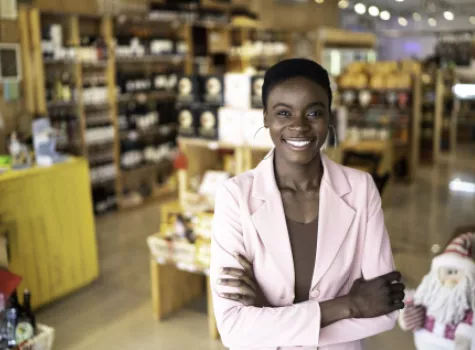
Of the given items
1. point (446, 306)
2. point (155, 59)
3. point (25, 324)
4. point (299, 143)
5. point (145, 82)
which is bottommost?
point (25, 324)

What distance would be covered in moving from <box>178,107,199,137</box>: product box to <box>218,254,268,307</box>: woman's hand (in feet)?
8.77

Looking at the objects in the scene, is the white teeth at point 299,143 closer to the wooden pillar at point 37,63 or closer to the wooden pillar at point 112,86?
the wooden pillar at point 37,63

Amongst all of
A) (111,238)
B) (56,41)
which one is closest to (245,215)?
(111,238)

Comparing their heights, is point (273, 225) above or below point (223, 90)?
below

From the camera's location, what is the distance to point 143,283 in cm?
469

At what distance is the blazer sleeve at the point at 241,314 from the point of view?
1387mm

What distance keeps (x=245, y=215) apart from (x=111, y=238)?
475cm

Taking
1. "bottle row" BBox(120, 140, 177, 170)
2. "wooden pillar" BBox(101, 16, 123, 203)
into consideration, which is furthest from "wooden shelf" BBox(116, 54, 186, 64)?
"bottle row" BBox(120, 140, 177, 170)

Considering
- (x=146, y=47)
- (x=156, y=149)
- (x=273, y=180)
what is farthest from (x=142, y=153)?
(x=273, y=180)

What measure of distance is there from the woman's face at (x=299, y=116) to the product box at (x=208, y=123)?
2.48 meters

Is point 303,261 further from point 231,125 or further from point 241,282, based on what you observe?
point 231,125

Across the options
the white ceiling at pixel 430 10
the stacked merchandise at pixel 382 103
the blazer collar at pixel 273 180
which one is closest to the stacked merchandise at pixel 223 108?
the blazer collar at pixel 273 180

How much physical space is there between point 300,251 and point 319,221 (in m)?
0.10

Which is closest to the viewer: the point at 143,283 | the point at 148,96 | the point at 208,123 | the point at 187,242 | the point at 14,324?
the point at 14,324
